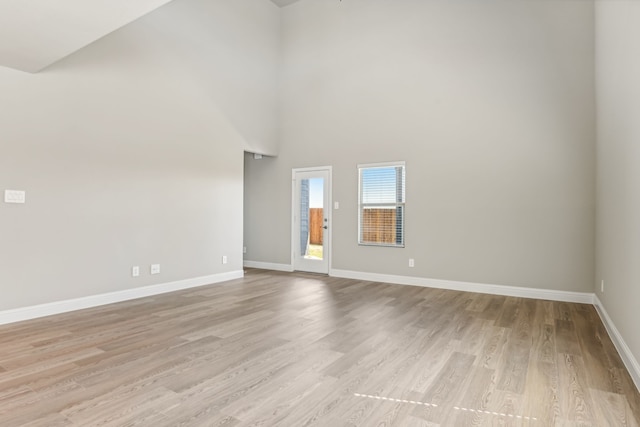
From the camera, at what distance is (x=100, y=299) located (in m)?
4.55

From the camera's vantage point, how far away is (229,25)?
20.9ft

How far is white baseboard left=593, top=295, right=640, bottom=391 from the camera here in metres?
2.53

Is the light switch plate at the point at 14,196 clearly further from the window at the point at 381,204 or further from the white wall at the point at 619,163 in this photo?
the white wall at the point at 619,163

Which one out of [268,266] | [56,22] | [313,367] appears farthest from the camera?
[268,266]

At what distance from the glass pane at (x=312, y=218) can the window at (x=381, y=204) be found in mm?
838

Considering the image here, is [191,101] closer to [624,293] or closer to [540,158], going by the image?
[540,158]

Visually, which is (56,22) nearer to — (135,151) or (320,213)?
(135,151)

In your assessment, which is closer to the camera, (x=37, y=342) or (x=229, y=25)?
(x=37, y=342)

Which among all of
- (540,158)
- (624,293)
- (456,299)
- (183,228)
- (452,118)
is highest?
(452,118)

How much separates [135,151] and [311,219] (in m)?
3.33

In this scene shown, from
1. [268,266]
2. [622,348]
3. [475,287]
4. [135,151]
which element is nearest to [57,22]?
[135,151]

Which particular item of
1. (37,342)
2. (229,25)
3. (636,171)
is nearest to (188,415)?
(37,342)

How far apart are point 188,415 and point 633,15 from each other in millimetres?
4061

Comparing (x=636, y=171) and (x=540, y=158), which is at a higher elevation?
(x=540, y=158)
